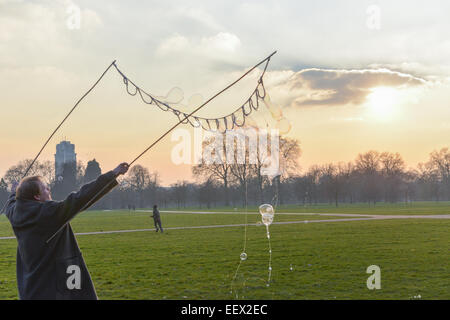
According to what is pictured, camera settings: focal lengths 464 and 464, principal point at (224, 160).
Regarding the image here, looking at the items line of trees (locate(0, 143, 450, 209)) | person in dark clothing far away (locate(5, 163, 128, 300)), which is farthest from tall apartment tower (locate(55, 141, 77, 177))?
person in dark clothing far away (locate(5, 163, 128, 300))

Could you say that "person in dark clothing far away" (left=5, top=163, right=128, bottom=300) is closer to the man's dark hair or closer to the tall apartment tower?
the man's dark hair

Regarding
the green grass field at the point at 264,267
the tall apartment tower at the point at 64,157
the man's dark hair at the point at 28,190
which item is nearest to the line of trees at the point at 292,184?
the tall apartment tower at the point at 64,157

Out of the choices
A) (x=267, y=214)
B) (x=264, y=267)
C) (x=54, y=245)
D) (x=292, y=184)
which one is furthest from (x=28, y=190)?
(x=292, y=184)

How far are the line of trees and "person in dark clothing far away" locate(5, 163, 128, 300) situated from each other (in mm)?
49238

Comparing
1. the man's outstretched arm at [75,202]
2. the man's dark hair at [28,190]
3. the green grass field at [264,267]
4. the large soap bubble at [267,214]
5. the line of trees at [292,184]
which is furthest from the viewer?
the line of trees at [292,184]

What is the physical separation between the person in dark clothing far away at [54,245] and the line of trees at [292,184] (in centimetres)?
4924

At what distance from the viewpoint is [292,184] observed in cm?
7819

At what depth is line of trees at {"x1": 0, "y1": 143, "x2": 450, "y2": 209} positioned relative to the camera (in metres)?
71.7

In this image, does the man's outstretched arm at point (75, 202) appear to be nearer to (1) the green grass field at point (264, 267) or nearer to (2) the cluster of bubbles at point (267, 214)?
(1) the green grass field at point (264, 267)

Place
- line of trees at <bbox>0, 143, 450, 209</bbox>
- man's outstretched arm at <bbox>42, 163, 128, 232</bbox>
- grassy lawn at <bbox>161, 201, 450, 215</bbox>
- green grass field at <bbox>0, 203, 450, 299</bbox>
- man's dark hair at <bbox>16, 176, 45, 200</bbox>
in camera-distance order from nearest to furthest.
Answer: man's outstretched arm at <bbox>42, 163, 128, 232</bbox> → man's dark hair at <bbox>16, 176, 45, 200</bbox> → green grass field at <bbox>0, 203, 450, 299</bbox> → grassy lawn at <bbox>161, 201, 450, 215</bbox> → line of trees at <bbox>0, 143, 450, 209</bbox>

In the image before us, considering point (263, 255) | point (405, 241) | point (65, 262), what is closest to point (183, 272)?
point (263, 255)

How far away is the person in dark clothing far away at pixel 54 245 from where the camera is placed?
3.74 metres
